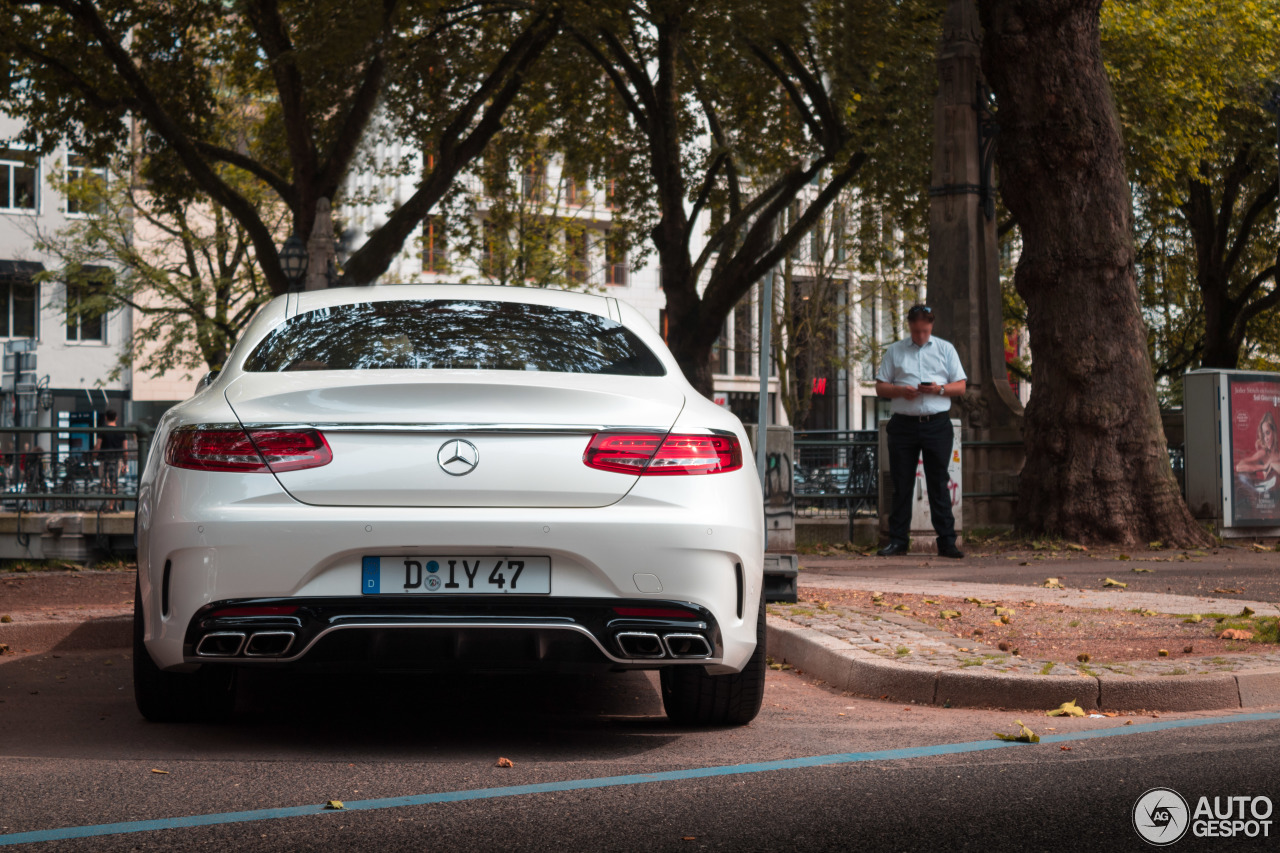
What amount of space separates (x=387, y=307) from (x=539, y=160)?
86.4 feet

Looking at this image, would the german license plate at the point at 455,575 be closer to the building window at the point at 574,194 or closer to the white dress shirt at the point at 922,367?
the white dress shirt at the point at 922,367

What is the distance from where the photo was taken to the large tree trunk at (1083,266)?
1307 cm

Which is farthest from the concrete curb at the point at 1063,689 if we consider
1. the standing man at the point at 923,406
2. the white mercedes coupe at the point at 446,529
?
the standing man at the point at 923,406

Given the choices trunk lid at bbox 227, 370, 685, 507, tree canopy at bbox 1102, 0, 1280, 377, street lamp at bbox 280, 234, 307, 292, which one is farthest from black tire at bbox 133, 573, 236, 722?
tree canopy at bbox 1102, 0, 1280, 377

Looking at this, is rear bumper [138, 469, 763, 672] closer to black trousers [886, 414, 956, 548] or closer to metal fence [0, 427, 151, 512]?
black trousers [886, 414, 956, 548]

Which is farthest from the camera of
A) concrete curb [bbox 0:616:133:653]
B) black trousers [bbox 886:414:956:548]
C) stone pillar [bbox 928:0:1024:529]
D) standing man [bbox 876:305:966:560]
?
stone pillar [bbox 928:0:1024:529]

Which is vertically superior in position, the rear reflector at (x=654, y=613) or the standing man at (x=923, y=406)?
the standing man at (x=923, y=406)

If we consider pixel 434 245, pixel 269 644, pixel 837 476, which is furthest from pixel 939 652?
pixel 434 245

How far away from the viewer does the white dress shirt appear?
1203 cm

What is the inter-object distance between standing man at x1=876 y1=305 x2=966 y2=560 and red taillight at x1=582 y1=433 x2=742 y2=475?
24.6 ft

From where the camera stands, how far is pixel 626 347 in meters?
5.27

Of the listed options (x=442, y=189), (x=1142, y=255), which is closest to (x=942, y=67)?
(x=442, y=189)

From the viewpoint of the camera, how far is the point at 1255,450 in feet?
50.2
